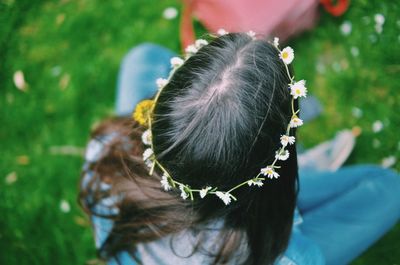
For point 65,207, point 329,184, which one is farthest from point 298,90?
point 65,207

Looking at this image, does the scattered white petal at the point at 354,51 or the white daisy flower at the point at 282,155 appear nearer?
the white daisy flower at the point at 282,155

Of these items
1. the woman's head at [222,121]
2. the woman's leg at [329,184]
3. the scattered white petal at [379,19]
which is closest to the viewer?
the woman's head at [222,121]

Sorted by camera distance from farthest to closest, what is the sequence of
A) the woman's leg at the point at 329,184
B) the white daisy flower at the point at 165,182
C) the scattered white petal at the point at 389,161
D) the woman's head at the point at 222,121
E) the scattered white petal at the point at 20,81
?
1. the scattered white petal at the point at 20,81
2. the scattered white petal at the point at 389,161
3. the woman's leg at the point at 329,184
4. the white daisy flower at the point at 165,182
5. the woman's head at the point at 222,121

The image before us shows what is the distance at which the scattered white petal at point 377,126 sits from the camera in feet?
6.97

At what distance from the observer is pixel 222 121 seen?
1.00m

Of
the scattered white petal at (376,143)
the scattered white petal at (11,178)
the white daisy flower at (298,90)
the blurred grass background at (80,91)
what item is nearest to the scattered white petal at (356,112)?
the blurred grass background at (80,91)

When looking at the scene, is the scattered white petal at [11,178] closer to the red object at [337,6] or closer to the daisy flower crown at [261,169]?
the daisy flower crown at [261,169]

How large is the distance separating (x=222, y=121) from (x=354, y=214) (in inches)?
38.9

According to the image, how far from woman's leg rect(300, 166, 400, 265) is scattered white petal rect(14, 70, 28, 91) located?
1752mm

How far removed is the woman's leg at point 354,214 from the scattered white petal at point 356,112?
45cm

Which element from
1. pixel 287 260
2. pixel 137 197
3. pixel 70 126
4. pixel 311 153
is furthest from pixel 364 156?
pixel 70 126

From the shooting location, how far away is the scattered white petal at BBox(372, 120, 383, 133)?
83.7 inches

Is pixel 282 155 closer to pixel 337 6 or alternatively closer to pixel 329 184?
pixel 329 184

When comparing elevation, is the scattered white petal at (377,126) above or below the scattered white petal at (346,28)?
below
